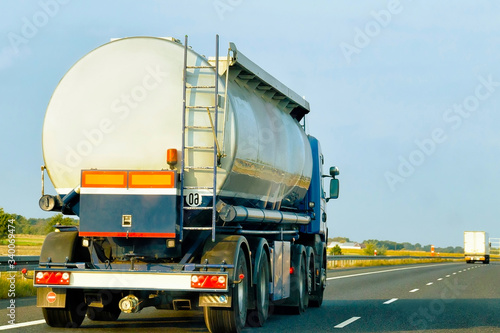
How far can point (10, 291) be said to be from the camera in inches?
628

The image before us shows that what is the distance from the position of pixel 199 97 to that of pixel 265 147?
2203 mm

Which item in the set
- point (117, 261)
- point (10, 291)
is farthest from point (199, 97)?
point (10, 291)

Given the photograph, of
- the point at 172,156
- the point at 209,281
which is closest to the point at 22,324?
the point at 209,281

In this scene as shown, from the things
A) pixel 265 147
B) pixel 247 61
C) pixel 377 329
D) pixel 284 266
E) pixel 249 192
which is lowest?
pixel 377 329

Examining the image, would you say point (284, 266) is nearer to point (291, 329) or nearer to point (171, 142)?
point (291, 329)

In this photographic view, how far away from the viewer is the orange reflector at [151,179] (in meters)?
9.75

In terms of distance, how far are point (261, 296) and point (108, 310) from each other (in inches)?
89.6

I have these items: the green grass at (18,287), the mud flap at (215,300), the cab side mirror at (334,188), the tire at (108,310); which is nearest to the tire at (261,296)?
the mud flap at (215,300)

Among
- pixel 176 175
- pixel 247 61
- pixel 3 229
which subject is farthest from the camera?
pixel 3 229

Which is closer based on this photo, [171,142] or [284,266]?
[171,142]

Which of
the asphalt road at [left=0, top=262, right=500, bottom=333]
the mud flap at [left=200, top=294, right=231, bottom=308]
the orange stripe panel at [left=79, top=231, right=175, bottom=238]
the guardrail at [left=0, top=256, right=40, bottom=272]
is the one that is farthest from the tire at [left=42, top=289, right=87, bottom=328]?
the guardrail at [left=0, top=256, right=40, bottom=272]

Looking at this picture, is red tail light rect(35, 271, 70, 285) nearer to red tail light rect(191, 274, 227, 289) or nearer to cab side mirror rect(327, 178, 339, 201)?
red tail light rect(191, 274, 227, 289)

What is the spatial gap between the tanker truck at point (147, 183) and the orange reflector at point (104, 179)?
1 cm

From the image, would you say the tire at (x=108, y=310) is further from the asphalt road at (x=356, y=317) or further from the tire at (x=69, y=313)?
the tire at (x=69, y=313)
